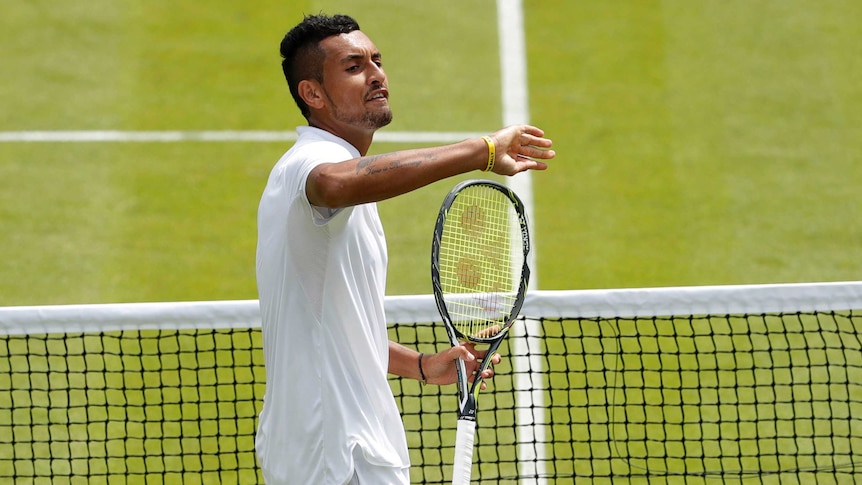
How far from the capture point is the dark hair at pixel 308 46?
4.31 m

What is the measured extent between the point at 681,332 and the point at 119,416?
3.94 metres

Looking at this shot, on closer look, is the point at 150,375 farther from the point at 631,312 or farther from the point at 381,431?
the point at 381,431

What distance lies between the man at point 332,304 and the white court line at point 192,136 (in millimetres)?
6432

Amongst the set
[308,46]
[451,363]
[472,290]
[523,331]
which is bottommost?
[523,331]

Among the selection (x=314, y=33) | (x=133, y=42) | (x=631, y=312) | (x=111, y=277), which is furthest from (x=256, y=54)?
(x=314, y=33)

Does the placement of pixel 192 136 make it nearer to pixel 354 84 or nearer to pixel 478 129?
pixel 478 129

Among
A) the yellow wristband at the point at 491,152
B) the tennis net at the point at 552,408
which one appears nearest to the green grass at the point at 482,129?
the tennis net at the point at 552,408

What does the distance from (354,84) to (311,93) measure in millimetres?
161

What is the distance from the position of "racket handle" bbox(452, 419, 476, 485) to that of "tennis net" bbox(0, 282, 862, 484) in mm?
1825

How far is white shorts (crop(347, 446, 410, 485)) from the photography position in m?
3.86

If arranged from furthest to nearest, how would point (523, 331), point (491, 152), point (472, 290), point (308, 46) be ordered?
1. point (523, 331)
2. point (472, 290)
3. point (308, 46)
4. point (491, 152)

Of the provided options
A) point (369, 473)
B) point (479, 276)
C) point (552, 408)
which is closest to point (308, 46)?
point (479, 276)

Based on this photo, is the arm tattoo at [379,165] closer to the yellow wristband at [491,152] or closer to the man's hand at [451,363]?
the yellow wristband at [491,152]

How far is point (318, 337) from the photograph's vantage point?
3.86 meters
